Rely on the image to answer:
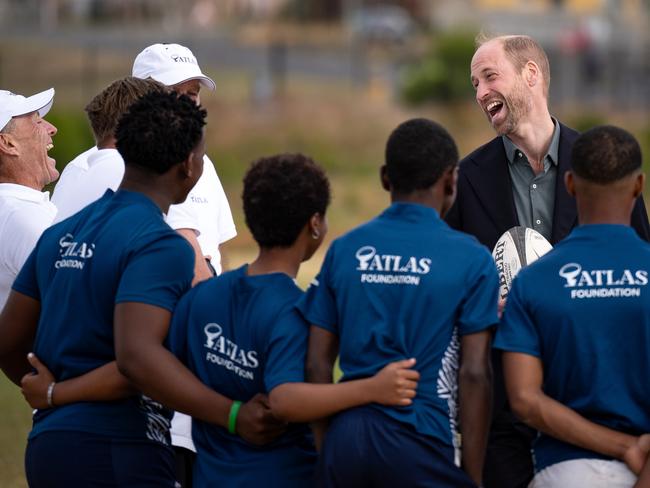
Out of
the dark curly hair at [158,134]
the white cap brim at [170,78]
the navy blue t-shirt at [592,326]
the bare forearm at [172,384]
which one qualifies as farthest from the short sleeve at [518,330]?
the white cap brim at [170,78]

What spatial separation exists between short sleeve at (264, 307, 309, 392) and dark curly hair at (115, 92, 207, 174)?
2.51 ft

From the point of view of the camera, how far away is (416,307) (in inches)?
162

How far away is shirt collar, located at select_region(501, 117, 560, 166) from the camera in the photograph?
18.2 ft

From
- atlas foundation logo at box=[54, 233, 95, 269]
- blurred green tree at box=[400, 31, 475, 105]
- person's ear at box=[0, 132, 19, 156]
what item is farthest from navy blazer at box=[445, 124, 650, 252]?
blurred green tree at box=[400, 31, 475, 105]

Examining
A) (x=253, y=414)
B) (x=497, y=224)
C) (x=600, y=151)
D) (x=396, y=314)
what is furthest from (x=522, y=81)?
(x=253, y=414)

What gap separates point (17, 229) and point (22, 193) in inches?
13.2

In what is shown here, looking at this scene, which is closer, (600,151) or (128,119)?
(600,151)

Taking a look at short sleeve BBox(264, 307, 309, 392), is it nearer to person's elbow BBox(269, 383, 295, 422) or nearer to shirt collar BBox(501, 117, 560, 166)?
person's elbow BBox(269, 383, 295, 422)

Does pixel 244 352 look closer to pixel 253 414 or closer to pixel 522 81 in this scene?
pixel 253 414

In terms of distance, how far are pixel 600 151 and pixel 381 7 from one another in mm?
59777

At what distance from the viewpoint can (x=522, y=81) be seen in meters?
5.61

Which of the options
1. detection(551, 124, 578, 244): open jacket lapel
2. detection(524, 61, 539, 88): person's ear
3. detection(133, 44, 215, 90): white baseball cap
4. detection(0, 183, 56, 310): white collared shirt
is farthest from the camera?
detection(133, 44, 215, 90): white baseball cap

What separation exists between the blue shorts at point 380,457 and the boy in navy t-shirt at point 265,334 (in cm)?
9

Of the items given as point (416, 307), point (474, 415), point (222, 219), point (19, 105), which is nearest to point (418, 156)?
point (416, 307)
